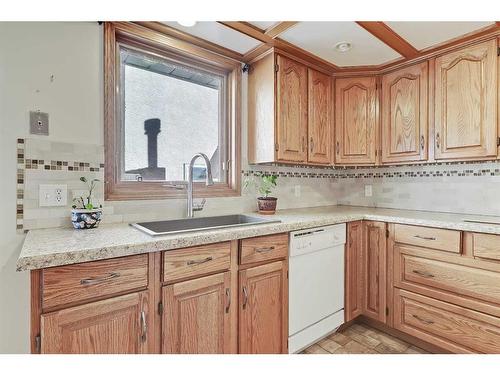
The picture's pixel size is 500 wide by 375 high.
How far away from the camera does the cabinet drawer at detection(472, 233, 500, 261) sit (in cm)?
153

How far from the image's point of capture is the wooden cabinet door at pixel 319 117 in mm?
2254

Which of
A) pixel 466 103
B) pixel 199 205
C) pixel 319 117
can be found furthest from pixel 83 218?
pixel 466 103

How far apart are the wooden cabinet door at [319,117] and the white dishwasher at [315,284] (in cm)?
66

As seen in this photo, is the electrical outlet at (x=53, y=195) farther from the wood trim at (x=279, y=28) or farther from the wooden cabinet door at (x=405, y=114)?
the wooden cabinet door at (x=405, y=114)

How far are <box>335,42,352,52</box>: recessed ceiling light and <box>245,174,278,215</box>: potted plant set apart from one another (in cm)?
104

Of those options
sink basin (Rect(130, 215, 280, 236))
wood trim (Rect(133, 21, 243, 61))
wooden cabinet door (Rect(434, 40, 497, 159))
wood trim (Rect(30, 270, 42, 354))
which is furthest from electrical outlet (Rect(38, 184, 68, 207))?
wooden cabinet door (Rect(434, 40, 497, 159))

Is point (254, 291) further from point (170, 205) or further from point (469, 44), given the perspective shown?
point (469, 44)

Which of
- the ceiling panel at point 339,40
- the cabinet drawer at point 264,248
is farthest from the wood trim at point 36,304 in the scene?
the ceiling panel at point 339,40

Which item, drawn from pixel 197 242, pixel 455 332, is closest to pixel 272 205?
pixel 197 242

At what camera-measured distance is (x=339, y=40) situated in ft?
6.29

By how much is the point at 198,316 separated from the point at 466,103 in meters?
2.17

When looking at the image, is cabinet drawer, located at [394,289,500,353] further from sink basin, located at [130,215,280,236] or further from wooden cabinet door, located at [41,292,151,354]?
wooden cabinet door, located at [41,292,151,354]

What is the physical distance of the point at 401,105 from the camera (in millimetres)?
2264

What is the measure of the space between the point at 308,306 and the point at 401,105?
5.64ft
